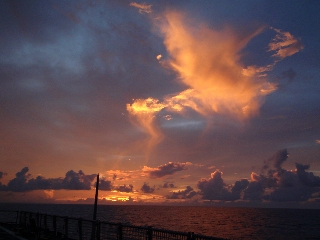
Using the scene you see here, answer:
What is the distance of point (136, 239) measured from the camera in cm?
1345

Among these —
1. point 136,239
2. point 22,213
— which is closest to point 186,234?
point 136,239

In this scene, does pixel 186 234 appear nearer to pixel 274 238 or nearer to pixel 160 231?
pixel 160 231

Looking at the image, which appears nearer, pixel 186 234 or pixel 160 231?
pixel 186 234

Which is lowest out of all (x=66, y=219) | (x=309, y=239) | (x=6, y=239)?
(x=309, y=239)

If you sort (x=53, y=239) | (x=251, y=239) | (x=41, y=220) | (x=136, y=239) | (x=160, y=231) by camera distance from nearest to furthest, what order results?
1. (x=160, y=231)
2. (x=136, y=239)
3. (x=53, y=239)
4. (x=41, y=220)
5. (x=251, y=239)

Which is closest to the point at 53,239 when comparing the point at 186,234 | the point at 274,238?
the point at 186,234

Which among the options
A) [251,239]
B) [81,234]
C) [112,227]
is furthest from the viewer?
[251,239]

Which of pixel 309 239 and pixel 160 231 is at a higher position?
pixel 160 231

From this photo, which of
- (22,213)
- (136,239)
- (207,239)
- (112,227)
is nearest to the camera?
(207,239)

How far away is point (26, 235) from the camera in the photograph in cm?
2034

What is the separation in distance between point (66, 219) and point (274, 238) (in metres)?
63.9

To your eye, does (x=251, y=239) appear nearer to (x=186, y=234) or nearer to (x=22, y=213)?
(x=22, y=213)

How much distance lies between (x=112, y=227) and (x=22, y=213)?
15.9 meters

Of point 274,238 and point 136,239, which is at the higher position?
point 136,239
